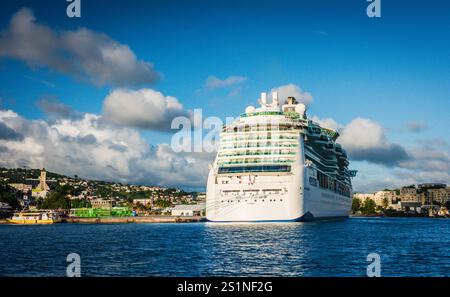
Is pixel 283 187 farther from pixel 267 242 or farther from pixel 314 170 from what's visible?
pixel 267 242

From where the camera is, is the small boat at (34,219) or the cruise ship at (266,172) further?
the small boat at (34,219)

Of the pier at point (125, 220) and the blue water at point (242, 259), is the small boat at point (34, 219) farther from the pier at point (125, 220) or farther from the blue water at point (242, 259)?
the blue water at point (242, 259)

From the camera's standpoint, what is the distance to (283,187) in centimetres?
5784

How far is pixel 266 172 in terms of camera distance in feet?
194

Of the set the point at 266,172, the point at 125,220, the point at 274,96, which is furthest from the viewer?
the point at 125,220

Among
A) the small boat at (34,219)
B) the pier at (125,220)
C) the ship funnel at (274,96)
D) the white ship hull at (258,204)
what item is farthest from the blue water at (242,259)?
the small boat at (34,219)

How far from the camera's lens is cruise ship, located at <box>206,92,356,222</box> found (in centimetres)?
5756

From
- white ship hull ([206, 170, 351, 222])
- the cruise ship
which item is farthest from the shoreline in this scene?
white ship hull ([206, 170, 351, 222])

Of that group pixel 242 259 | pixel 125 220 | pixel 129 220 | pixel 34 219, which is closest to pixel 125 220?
pixel 125 220

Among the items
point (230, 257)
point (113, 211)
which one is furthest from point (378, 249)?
point (113, 211)

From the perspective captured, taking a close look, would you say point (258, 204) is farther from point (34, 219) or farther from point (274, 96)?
point (34, 219)

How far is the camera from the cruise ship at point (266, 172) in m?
57.6

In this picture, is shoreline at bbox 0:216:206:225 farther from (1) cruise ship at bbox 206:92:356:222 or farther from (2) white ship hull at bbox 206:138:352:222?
(2) white ship hull at bbox 206:138:352:222

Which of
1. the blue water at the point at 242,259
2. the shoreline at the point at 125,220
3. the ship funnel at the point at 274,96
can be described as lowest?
the shoreline at the point at 125,220
